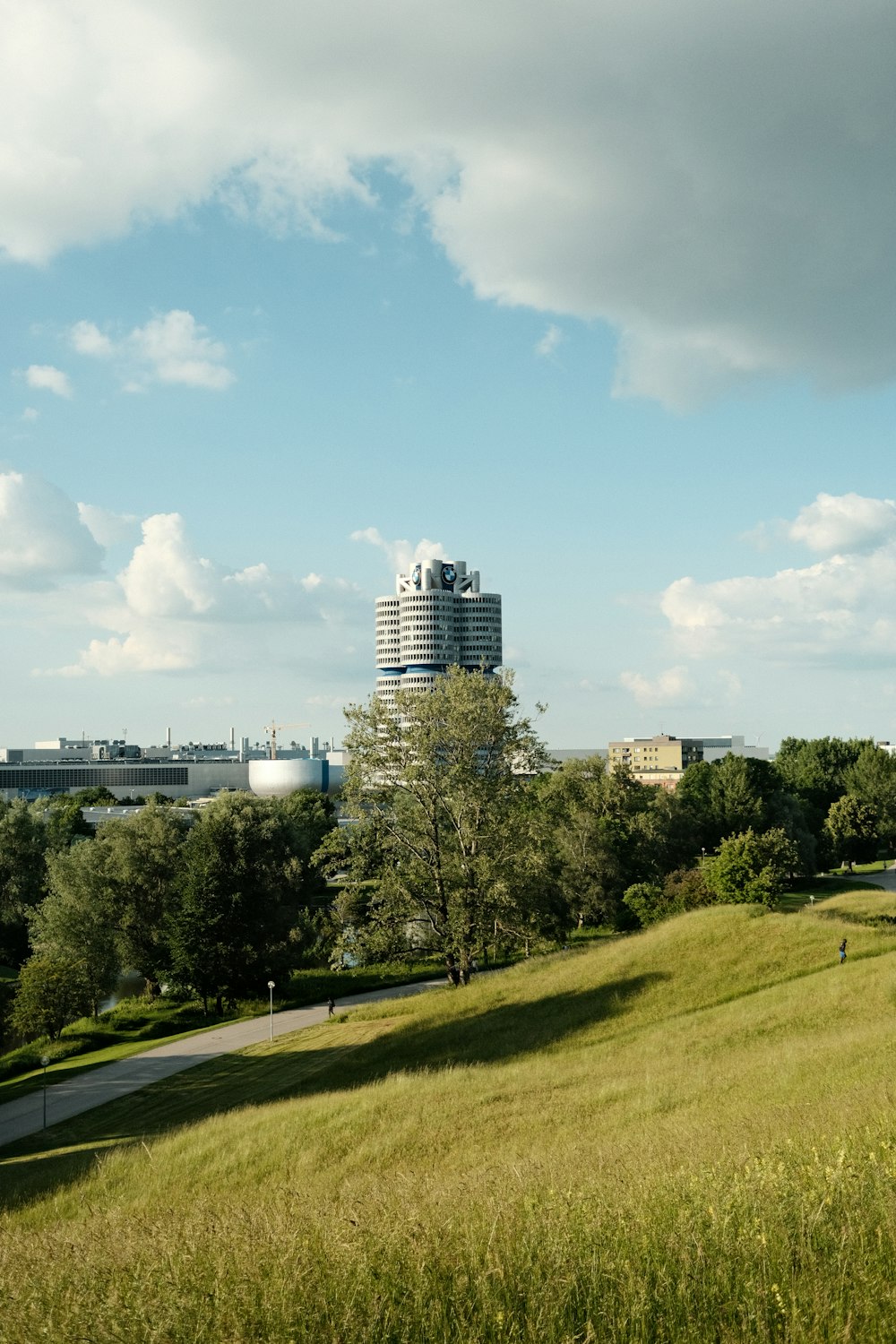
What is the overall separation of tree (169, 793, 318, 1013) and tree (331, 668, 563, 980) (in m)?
14.1

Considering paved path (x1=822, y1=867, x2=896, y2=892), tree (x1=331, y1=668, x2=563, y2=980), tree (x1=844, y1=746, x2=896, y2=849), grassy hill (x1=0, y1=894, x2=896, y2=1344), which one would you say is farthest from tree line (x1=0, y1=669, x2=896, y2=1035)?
tree (x1=844, y1=746, x2=896, y2=849)

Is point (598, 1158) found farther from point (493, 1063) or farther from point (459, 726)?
point (459, 726)

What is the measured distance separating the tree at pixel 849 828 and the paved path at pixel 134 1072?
69345 millimetres

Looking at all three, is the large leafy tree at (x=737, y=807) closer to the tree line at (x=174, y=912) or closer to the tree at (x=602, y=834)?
the tree at (x=602, y=834)

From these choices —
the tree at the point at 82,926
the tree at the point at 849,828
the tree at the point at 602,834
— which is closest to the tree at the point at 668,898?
the tree at the point at 602,834

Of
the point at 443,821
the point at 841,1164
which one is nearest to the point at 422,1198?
the point at 841,1164

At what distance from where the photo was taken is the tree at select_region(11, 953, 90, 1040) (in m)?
50.3

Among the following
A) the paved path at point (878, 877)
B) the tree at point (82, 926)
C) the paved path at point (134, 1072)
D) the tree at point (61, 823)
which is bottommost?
the paved path at point (878, 877)

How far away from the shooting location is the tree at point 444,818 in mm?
45188

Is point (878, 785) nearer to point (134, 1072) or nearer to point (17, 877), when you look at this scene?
point (17, 877)

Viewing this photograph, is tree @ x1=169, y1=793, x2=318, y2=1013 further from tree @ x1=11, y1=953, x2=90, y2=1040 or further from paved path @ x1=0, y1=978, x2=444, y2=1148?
tree @ x1=11, y1=953, x2=90, y2=1040

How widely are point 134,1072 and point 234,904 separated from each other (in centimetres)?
1713

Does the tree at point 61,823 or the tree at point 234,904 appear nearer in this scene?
the tree at point 234,904

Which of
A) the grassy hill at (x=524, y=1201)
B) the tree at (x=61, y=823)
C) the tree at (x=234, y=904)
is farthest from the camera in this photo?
the tree at (x=61, y=823)
